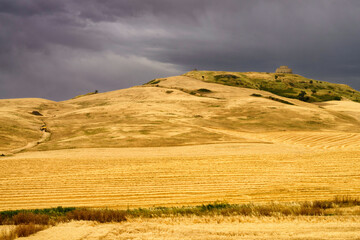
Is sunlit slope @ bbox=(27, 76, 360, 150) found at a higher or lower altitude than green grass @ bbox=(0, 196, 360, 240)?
higher

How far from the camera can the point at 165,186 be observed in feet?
68.8

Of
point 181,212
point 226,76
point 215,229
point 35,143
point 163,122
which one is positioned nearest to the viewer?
point 215,229

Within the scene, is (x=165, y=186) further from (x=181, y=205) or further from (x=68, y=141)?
(x=68, y=141)

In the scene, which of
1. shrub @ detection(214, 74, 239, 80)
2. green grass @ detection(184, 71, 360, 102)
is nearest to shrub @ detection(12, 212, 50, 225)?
green grass @ detection(184, 71, 360, 102)

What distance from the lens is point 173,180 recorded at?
22578 millimetres

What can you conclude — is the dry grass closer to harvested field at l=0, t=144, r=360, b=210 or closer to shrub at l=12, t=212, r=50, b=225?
shrub at l=12, t=212, r=50, b=225

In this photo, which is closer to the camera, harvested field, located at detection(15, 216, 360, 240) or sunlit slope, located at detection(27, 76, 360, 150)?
harvested field, located at detection(15, 216, 360, 240)

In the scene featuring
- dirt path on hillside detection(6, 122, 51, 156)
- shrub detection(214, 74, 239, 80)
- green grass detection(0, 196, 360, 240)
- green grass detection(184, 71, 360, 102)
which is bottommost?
green grass detection(0, 196, 360, 240)

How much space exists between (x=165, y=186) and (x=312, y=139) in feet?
111

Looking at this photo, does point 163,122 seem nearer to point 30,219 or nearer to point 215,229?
point 30,219

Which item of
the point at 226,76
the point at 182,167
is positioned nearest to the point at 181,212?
the point at 182,167

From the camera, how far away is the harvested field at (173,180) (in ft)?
58.9

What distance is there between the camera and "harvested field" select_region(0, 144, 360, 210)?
17938 mm

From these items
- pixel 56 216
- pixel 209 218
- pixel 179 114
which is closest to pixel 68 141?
pixel 179 114
